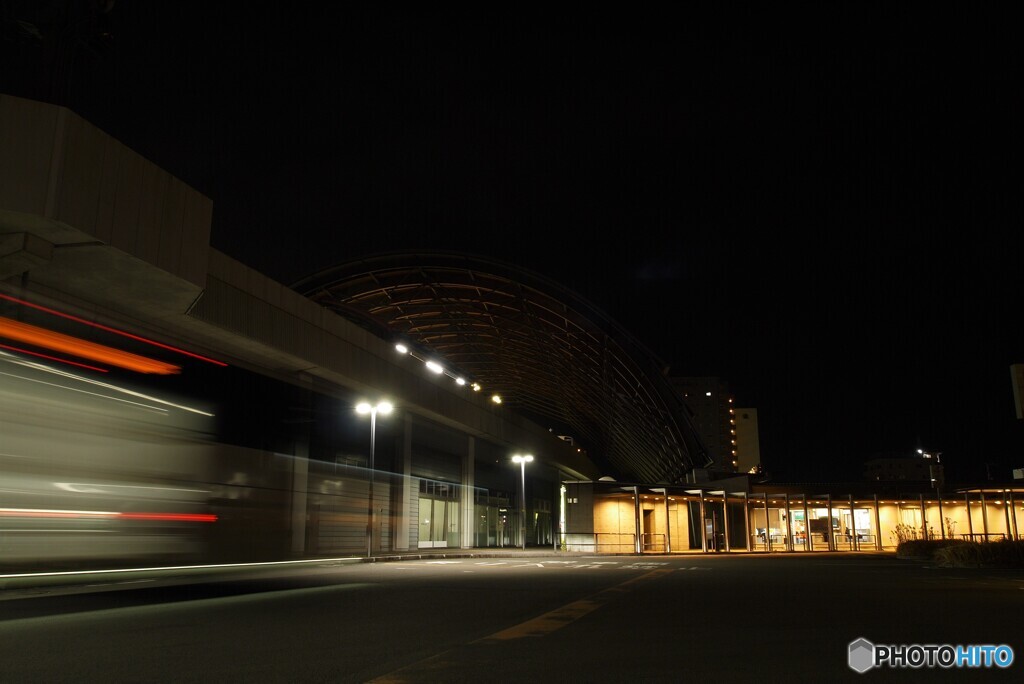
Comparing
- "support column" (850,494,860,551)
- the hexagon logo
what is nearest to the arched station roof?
"support column" (850,494,860,551)

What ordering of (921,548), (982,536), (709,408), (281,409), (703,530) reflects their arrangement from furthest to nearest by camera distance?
(709,408), (982,536), (703,530), (921,548), (281,409)

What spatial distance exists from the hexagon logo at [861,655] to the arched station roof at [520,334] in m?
37.7

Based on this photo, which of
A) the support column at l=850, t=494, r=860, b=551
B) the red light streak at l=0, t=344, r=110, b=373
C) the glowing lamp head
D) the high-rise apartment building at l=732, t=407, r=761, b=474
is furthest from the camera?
the high-rise apartment building at l=732, t=407, r=761, b=474

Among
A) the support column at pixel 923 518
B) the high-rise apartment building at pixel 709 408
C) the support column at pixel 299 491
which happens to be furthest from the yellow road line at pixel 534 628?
the high-rise apartment building at pixel 709 408

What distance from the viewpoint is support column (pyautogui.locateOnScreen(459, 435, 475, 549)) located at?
143 feet

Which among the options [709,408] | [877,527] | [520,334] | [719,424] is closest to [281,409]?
[877,527]

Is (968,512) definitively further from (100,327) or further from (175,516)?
(100,327)

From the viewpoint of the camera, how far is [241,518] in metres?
13.1

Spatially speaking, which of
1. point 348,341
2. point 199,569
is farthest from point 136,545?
point 348,341

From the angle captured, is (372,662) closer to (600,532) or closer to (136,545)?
(136,545)

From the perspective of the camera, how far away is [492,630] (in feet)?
28.0

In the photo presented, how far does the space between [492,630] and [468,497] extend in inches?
1447

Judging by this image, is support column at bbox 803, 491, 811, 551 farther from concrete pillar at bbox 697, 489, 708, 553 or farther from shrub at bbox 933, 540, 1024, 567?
shrub at bbox 933, 540, 1024, 567

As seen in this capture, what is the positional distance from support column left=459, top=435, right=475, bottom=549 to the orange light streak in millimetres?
33531
